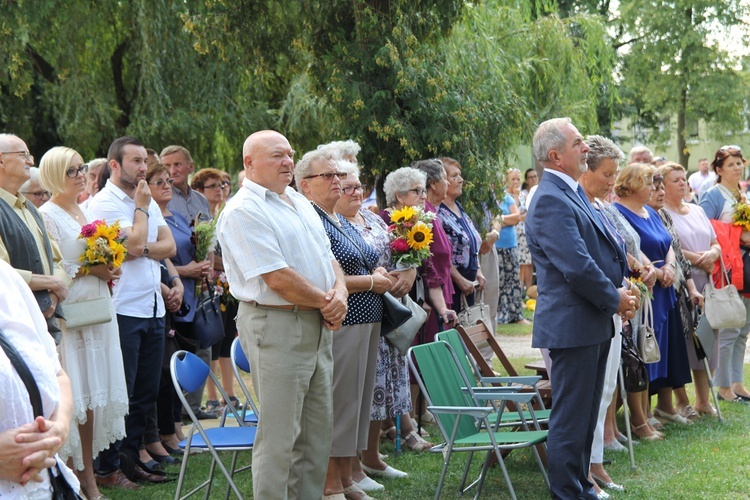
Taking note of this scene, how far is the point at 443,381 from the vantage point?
6.30m

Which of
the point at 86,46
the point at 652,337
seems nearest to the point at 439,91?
the point at 652,337

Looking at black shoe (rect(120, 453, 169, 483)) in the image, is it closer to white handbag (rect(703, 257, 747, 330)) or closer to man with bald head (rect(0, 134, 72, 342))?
man with bald head (rect(0, 134, 72, 342))

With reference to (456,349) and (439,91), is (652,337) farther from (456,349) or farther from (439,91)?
(439,91)

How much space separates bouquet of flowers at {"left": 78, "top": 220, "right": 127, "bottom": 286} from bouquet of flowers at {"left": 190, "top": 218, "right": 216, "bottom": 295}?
1.65 meters

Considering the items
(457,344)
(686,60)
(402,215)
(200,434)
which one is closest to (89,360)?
(200,434)

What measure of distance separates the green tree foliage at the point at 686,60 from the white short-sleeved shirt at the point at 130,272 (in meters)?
23.1

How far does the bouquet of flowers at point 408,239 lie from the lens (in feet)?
22.9

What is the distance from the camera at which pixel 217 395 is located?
9930 mm

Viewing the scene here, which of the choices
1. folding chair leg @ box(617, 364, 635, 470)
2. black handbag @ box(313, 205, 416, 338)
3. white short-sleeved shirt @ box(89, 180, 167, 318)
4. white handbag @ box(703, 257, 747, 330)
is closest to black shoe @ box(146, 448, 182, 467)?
white short-sleeved shirt @ box(89, 180, 167, 318)

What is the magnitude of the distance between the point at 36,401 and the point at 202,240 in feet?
16.4

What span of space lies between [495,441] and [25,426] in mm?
3352

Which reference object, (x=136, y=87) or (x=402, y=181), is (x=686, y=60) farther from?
(x=402, y=181)

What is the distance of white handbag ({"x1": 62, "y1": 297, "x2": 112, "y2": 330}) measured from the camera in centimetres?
595

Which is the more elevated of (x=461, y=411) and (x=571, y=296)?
(x=571, y=296)
